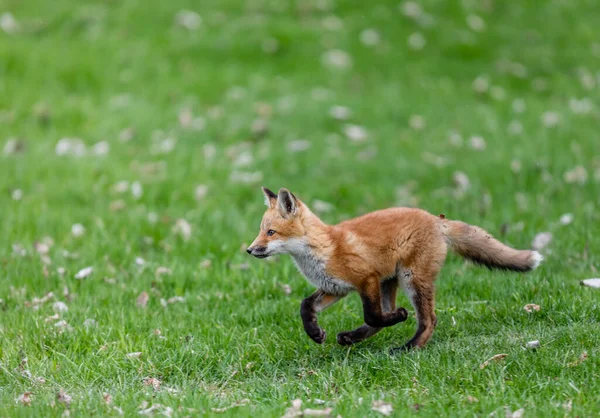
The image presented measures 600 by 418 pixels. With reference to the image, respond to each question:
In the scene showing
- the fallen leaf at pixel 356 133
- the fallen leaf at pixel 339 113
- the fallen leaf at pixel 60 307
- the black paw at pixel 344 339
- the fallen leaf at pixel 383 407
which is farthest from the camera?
the fallen leaf at pixel 339 113

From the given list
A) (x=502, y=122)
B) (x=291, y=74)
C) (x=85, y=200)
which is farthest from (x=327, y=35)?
(x=85, y=200)

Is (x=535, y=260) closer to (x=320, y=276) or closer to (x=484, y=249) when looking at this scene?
(x=484, y=249)

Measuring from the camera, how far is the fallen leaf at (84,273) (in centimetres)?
735

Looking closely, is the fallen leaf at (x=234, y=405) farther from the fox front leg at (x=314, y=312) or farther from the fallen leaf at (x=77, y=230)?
the fallen leaf at (x=77, y=230)

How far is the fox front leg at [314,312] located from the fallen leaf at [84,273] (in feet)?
8.06

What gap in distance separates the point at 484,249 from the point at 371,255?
32.6 inches

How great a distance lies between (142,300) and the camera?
6887mm

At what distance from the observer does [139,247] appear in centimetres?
820

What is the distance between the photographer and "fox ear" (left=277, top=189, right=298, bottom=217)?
18.5ft

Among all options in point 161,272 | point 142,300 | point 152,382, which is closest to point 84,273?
point 161,272

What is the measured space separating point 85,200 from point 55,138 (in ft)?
6.30

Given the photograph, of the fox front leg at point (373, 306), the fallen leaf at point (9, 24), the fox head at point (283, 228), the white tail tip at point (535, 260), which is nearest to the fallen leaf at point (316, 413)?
the fox front leg at point (373, 306)

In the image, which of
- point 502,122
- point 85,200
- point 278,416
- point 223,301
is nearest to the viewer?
point 278,416

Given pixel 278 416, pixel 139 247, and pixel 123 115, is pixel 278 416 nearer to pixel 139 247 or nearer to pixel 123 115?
pixel 139 247
